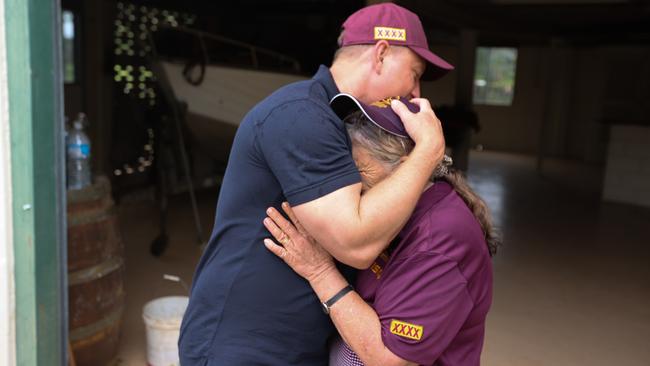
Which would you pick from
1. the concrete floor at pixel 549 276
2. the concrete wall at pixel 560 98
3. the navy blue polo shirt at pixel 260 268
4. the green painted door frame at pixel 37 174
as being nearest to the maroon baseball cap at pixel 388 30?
the navy blue polo shirt at pixel 260 268

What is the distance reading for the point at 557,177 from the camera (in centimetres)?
1105

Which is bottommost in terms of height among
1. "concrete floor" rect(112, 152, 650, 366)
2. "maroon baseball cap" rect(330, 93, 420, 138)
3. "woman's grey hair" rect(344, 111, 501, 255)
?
"concrete floor" rect(112, 152, 650, 366)

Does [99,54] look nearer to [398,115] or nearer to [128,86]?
[128,86]

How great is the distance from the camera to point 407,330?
111 cm

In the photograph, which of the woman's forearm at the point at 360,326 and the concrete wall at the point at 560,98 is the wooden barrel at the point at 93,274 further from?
the concrete wall at the point at 560,98

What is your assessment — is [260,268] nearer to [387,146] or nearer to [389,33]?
[387,146]

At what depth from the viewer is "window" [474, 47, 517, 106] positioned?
605 inches

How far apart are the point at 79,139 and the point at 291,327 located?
2177 millimetres

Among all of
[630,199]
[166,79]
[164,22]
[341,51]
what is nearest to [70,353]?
[341,51]

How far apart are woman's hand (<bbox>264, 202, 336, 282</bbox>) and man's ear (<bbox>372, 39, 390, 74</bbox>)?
15.0 inches

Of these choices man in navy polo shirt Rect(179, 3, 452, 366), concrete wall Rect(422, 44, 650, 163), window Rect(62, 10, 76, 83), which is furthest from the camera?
concrete wall Rect(422, 44, 650, 163)

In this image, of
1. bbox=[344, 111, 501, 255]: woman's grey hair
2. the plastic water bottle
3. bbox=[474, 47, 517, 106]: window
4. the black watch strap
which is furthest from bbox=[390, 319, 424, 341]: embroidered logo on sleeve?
bbox=[474, 47, 517, 106]: window

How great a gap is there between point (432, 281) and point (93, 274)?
7.30 feet

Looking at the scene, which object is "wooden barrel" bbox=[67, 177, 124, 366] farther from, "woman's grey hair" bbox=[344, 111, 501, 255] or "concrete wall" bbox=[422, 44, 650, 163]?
"concrete wall" bbox=[422, 44, 650, 163]
